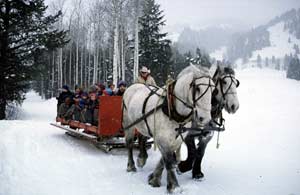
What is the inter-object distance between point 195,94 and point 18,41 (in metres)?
14.9

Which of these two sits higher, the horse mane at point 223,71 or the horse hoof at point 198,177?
the horse mane at point 223,71

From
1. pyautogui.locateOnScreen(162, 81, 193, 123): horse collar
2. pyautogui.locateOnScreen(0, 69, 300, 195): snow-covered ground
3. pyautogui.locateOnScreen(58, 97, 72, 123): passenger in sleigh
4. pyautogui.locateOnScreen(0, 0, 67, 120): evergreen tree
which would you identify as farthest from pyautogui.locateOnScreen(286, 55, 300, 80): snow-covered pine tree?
pyautogui.locateOnScreen(162, 81, 193, 123): horse collar

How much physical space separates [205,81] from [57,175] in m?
3.46

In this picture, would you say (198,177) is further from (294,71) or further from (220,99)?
(294,71)

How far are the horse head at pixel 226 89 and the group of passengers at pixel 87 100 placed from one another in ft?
7.56

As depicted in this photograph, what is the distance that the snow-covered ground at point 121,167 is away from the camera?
17.7 feet

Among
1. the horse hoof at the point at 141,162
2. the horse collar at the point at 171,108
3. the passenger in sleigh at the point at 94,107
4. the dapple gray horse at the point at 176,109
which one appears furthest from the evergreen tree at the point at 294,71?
the horse collar at the point at 171,108

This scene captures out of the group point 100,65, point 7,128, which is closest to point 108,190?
point 7,128

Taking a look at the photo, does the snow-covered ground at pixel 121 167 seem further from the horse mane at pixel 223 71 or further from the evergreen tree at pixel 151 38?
the evergreen tree at pixel 151 38

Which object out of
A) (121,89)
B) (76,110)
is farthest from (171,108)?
(76,110)

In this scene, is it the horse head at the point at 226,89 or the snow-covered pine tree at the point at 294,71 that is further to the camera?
the snow-covered pine tree at the point at 294,71

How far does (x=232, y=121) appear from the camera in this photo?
1382 cm

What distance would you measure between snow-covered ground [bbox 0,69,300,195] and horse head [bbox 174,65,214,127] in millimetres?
1363

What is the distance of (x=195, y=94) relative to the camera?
185 inches
